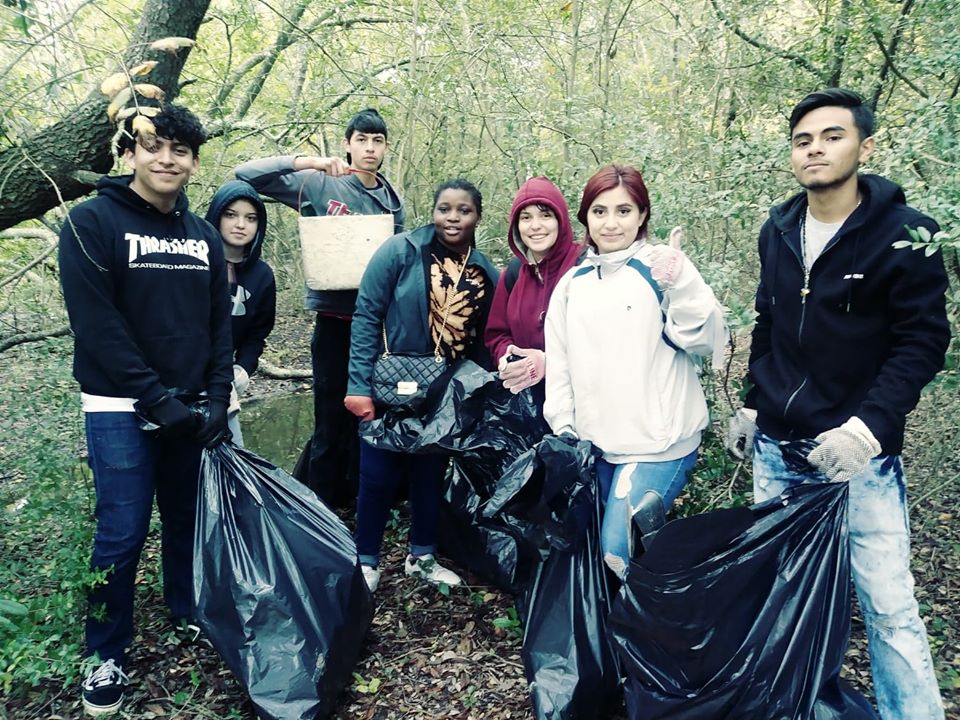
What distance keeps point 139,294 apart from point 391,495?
49.2 inches

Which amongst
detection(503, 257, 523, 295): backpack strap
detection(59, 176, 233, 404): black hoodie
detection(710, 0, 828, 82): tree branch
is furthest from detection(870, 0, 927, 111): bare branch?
detection(59, 176, 233, 404): black hoodie

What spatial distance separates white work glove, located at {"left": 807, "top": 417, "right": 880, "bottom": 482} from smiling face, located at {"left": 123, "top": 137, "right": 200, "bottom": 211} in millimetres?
2038

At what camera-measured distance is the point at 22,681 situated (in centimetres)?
223

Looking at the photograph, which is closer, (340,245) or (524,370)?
(524,370)

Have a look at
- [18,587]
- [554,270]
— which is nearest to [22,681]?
[18,587]

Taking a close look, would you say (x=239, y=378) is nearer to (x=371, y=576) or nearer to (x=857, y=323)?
(x=371, y=576)

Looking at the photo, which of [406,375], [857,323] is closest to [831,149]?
[857,323]

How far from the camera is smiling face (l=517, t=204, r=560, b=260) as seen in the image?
7.77 ft

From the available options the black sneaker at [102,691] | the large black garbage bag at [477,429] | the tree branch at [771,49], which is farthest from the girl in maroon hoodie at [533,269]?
the black sneaker at [102,691]

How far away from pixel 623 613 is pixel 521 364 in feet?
2.98

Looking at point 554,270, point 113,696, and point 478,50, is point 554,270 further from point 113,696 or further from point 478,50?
point 478,50

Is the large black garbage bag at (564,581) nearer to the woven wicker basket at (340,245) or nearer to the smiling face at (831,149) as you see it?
the smiling face at (831,149)

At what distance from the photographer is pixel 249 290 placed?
2.76 m

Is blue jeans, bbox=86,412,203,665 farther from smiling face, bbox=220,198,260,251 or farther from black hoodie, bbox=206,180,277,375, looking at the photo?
smiling face, bbox=220,198,260,251
